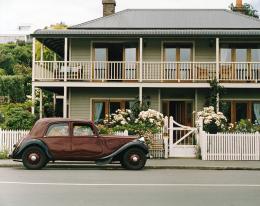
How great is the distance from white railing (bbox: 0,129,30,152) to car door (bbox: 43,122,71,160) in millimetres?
4239

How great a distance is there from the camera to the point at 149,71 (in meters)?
30.2

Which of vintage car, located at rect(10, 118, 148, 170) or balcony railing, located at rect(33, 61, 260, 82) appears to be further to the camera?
balcony railing, located at rect(33, 61, 260, 82)

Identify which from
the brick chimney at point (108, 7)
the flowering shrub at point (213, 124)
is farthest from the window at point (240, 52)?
the brick chimney at point (108, 7)

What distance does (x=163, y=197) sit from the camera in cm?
1145

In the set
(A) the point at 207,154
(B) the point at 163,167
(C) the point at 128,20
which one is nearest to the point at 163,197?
(B) the point at 163,167

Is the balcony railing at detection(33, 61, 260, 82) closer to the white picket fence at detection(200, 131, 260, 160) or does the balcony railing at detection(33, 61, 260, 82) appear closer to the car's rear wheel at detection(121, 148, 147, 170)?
the white picket fence at detection(200, 131, 260, 160)

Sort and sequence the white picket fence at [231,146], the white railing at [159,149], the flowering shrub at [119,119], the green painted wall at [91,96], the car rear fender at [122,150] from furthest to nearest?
the green painted wall at [91,96], the flowering shrub at [119,119], the white railing at [159,149], the white picket fence at [231,146], the car rear fender at [122,150]

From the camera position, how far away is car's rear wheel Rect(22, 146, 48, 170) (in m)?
18.0

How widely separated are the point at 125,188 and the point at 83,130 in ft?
18.8

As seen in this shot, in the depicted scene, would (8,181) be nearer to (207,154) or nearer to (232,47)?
(207,154)

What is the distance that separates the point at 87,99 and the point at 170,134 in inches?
355

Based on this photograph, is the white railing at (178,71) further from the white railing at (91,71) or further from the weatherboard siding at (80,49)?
the weatherboard siding at (80,49)

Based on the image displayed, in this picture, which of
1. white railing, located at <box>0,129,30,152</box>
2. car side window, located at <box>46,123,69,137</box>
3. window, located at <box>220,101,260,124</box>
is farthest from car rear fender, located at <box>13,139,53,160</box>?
window, located at <box>220,101,260,124</box>

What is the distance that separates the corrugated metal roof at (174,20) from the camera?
103 feet
